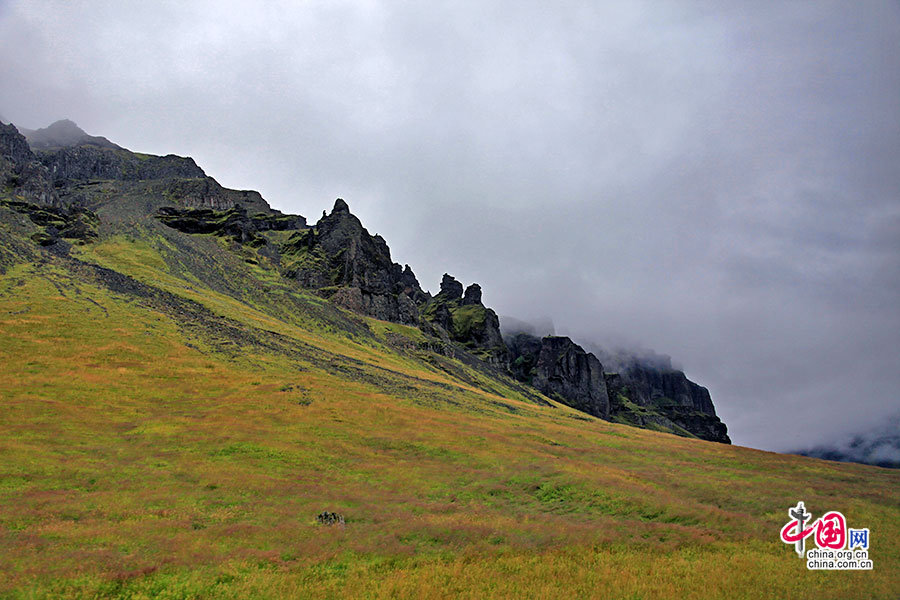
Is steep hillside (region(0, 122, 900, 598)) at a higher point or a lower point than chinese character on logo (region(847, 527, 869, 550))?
lower

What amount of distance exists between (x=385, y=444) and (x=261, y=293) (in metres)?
109

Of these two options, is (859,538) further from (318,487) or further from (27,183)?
(27,183)

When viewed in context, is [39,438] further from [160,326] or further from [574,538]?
[160,326]

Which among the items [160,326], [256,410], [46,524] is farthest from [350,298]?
[46,524]

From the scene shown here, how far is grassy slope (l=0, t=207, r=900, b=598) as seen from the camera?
690 inches

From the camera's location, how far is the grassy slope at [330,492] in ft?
57.5

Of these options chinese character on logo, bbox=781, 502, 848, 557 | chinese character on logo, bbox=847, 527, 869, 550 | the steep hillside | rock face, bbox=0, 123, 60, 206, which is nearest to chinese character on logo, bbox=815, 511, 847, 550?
chinese character on logo, bbox=781, 502, 848, 557

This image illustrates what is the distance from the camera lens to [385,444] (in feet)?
147

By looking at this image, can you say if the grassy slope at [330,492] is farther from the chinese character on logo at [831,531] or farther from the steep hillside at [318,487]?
the chinese character on logo at [831,531]

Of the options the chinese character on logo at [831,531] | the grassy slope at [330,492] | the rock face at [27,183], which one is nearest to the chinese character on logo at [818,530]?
the chinese character on logo at [831,531]

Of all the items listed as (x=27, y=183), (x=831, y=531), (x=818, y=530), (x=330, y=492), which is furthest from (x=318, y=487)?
(x=27, y=183)

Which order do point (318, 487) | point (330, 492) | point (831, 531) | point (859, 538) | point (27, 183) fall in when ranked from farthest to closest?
1. point (27, 183)
2. point (318, 487)
3. point (330, 492)
4. point (831, 531)
5. point (859, 538)

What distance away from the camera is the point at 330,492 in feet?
99.8

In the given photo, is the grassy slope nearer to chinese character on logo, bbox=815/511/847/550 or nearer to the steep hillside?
the steep hillside
